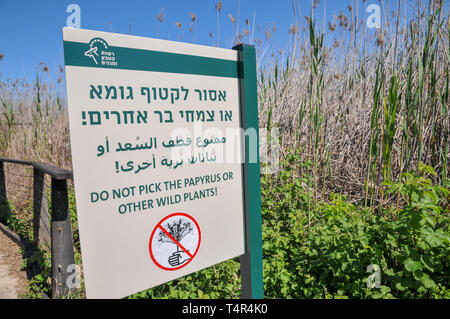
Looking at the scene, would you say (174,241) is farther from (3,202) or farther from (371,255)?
(3,202)

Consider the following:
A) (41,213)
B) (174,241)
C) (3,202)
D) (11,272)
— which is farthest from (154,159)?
(3,202)

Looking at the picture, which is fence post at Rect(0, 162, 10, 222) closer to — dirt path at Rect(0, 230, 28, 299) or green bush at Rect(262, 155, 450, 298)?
dirt path at Rect(0, 230, 28, 299)

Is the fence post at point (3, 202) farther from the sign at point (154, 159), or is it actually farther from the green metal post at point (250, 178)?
the green metal post at point (250, 178)

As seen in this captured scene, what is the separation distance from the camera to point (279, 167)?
3520 millimetres

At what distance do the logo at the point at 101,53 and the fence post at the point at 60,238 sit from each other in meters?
1.32

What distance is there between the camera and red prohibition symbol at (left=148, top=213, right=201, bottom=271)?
1.36 meters

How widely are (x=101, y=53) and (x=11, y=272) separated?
8.67 ft

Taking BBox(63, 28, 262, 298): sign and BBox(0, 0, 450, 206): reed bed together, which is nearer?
BBox(63, 28, 262, 298): sign

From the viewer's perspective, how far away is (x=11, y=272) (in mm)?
2828

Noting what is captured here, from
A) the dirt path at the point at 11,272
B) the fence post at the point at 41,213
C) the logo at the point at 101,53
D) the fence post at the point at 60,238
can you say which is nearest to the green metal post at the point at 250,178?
the logo at the point at 101,53

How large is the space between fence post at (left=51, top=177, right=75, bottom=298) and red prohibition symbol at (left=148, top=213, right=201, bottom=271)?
3.85 ft

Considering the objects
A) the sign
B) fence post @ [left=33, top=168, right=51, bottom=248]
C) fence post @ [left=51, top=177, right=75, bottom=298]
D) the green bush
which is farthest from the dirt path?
the green bush

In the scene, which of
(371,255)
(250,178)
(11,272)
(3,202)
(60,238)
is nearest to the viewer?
(250,178)
